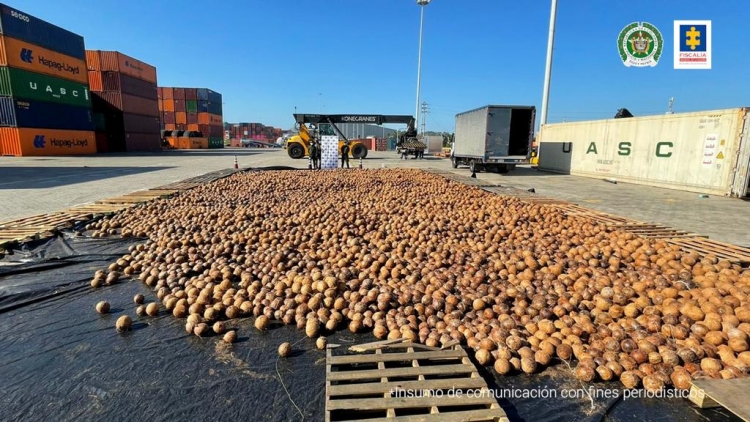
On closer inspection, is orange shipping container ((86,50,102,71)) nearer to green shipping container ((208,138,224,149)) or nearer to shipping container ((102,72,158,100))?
shipping container ((102,72,158,100))

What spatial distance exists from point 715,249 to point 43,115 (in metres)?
43.4

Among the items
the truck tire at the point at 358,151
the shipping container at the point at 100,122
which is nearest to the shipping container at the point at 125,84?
the shipping container at the point at 100,122

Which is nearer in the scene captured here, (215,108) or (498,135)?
(498,135)

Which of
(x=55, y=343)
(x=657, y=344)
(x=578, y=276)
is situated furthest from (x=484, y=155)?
(x=55, y=343)

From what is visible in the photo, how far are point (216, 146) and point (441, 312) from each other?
233ft

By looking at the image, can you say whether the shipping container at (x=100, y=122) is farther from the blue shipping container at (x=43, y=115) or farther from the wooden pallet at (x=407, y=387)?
the wooden pallet at (x=407, y=387)

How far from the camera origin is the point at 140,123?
4494 centimetres

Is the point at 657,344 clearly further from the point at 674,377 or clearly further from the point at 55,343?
the point at 55,343

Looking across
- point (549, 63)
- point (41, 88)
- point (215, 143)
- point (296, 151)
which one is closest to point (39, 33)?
point (41, 88)

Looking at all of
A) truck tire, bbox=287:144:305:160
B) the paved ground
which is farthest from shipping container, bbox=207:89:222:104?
the paved ground

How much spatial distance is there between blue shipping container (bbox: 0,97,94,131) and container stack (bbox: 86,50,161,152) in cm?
466

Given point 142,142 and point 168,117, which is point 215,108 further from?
point 142,142

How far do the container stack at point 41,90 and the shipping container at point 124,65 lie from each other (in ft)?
17.4

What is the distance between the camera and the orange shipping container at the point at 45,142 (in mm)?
29375
